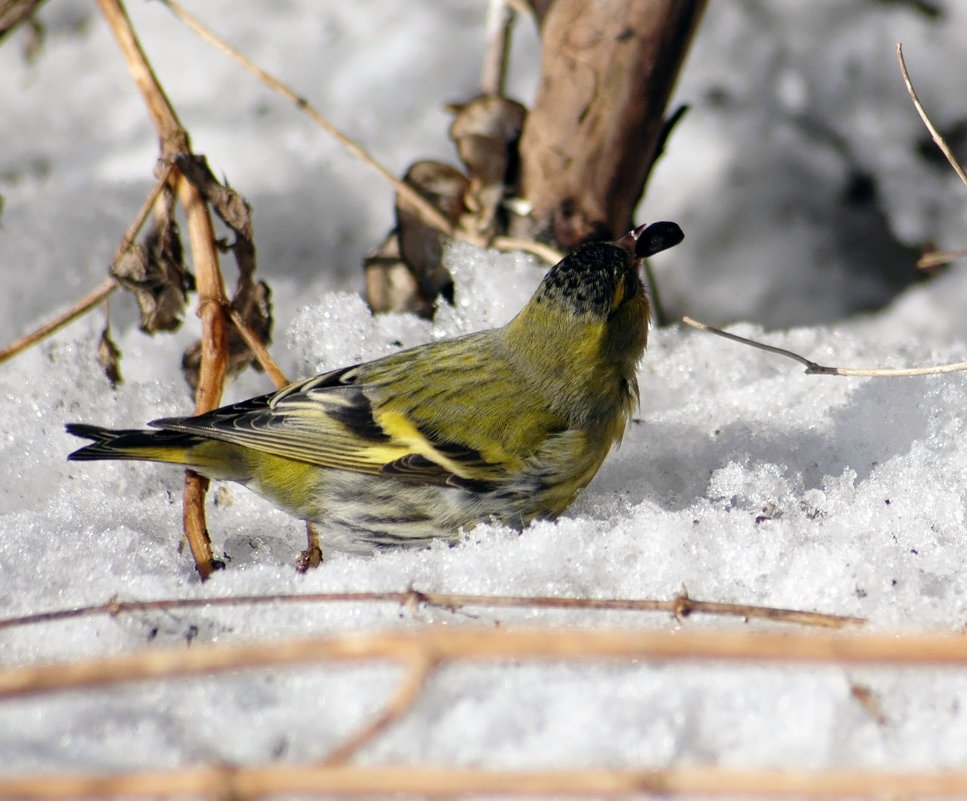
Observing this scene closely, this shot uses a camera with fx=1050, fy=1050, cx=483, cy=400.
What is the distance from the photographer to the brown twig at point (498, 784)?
0.87 meters

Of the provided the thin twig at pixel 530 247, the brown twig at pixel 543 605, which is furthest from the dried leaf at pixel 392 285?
the brown twig at pixel 543 605

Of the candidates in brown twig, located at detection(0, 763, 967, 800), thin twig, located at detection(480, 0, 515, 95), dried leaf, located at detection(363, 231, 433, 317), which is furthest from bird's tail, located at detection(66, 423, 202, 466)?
thin twig, located at detection(480, 0, 515, 95)

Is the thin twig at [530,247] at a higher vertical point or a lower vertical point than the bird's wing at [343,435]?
higher

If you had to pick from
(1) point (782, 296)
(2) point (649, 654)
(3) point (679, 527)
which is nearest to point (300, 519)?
(3) point (679, 527)

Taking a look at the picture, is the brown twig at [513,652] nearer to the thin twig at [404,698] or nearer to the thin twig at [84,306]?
the thin twig at [404,698]

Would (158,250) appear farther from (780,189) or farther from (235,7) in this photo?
(780,189)

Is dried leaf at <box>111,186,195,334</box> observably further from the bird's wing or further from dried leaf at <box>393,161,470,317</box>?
dried leaf at <box>393,161,470,317</box>

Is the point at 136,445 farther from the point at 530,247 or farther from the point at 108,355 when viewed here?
the point at 530,247

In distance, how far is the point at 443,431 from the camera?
2.15 metres

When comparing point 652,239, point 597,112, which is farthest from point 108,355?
point 597,112

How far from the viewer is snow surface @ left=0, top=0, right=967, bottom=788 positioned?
137cm

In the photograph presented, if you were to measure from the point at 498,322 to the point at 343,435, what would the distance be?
0.71 meters

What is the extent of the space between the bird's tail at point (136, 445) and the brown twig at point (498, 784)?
1202 mm

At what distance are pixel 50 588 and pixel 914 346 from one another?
2.16 metres
